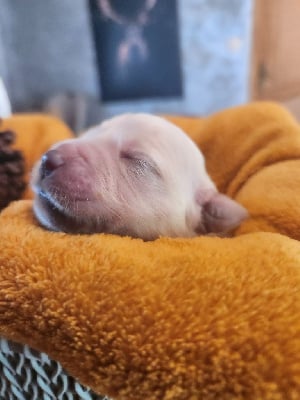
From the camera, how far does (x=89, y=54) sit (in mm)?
2877

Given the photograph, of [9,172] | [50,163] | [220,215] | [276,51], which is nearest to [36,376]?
[50,163]

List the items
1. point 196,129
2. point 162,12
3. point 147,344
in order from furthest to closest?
point 162,12 < point 196,129 < point 147,344

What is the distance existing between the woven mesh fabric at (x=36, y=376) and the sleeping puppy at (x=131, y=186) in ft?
0.74

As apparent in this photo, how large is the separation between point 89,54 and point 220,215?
2194mm

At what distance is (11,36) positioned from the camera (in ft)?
9.52

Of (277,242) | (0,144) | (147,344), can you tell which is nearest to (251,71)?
(0,144)

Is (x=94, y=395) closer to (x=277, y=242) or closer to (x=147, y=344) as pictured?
(x=147, y=344)

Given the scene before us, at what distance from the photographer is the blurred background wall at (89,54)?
9.21ft

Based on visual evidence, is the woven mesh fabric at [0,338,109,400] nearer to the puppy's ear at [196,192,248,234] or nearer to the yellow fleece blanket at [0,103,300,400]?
the yellow fleece blanket at [0,103,300,400]

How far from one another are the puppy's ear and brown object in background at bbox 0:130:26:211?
365 mm

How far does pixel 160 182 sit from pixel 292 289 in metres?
0.36

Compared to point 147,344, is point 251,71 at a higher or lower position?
lower

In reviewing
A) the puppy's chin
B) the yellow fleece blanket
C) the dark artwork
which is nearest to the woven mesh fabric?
the yellow fleece blanket

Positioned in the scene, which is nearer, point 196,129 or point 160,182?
point 160,182
